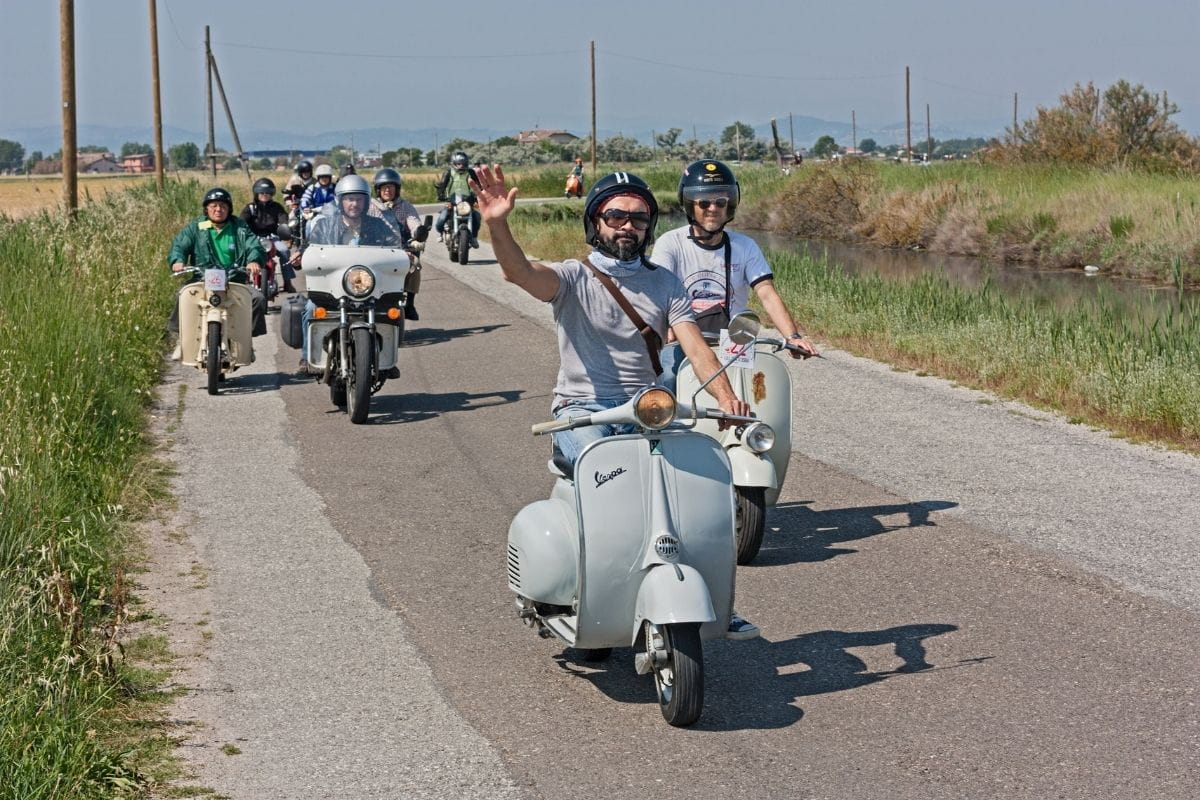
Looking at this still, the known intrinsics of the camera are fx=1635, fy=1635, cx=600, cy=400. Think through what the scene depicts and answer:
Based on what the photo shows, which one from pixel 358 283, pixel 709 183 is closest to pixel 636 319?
pixel 709 183

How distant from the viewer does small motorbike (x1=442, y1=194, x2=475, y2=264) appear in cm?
2942

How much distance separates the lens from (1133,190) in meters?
36.6

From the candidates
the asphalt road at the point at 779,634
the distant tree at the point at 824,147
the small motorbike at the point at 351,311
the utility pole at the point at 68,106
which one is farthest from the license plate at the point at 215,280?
the distant tree at the point at 824,147

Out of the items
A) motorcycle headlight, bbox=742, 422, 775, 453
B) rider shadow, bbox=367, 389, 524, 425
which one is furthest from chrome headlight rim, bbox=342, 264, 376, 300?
motorcycle headlight, bbox=742, 422, 775, 453

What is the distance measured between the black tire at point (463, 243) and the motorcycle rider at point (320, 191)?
22.7 ft

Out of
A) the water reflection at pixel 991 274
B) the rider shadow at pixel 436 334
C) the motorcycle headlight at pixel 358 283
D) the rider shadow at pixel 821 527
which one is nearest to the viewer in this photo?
the rider shadow at pixel 821 527

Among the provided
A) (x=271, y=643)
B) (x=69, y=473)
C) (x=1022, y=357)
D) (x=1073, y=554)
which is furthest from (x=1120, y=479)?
(x=69, y=473)

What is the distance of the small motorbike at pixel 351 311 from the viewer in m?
13.0

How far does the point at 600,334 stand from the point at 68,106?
20579 millimetres

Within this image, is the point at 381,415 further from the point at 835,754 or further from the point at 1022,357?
the point at 835,754

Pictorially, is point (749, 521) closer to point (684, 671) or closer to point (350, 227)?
point (684, 671)

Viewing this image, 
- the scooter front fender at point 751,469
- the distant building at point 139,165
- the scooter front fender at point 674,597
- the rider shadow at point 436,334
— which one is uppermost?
the distant building at point 139,165

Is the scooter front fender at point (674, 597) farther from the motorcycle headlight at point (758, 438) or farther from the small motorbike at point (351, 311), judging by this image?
the small motorbike at point (351, 311)

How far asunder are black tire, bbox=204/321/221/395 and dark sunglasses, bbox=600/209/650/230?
28.4ft
